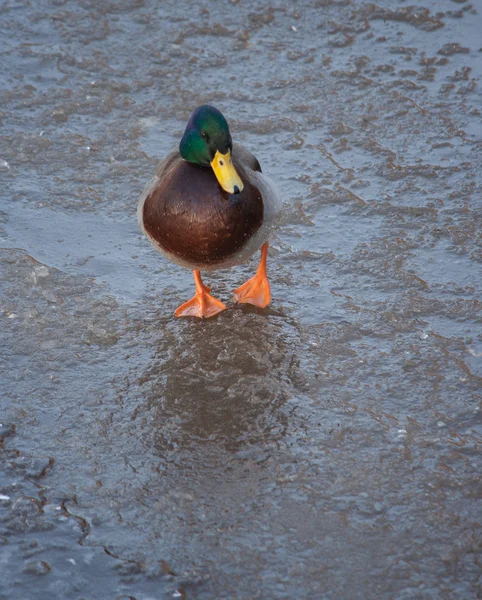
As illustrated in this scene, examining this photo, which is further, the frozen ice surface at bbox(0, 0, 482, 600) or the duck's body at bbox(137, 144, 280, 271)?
the duck's body at bbox(137, 144, 280, 271)

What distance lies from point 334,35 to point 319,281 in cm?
270

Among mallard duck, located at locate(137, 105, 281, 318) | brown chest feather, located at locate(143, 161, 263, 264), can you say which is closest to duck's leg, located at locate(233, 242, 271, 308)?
mallard duck, located at locate(137, 105, 281, 318)

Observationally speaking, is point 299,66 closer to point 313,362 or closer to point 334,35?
point 334,35

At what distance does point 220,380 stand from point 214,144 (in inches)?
38.5

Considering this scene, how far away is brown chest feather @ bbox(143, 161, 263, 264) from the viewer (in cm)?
362

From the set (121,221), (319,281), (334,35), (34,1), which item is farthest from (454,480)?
(34,1)

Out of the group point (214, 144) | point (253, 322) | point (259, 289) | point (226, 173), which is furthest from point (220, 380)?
point (214, 144)

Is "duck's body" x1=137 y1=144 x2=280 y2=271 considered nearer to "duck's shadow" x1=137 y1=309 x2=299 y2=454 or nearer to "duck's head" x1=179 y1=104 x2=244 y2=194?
"duck's head" x1=179 y1=104 x2=244 y2=194

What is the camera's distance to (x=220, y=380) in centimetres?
358

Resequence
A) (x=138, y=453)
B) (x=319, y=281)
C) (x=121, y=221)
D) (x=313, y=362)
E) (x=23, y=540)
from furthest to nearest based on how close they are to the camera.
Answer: (x=121, y=221)
(x=319, y=281)
(x=313, y=362)
(x=138, y=453)
(x=23, y=540)

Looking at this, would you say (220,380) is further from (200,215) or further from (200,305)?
(200,215)

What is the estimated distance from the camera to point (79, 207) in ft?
15.6

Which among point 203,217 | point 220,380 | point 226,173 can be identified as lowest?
point 220,380

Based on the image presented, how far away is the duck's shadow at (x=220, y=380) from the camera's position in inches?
131
